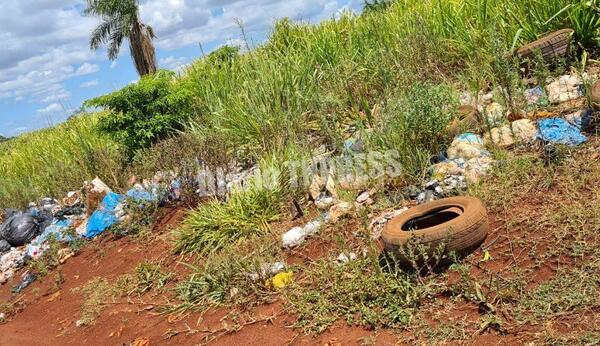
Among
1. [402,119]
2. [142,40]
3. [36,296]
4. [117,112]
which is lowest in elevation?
[36,296]

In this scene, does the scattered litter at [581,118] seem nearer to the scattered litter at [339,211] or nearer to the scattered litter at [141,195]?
the scattered litter at [339,211]

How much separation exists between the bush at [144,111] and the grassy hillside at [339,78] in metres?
0.02

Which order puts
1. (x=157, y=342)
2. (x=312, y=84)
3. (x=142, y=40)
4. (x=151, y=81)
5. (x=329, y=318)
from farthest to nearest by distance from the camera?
(x=142, y=40)
(x=151, y=81)
(x=312, y=84)
(x=157, y=342)
(x=329, y=318)

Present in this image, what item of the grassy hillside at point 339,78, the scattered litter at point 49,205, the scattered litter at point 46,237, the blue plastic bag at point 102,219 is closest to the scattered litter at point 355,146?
the grassy hillside at point 339,78

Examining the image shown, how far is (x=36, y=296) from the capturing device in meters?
5.60

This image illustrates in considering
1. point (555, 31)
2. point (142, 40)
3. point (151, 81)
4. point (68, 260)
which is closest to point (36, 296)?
point (68, 260)

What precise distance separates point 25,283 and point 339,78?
441 centimetres

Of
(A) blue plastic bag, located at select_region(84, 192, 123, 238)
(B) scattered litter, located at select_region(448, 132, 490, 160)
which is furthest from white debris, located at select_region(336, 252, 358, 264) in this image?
(A) blue plastic bag, located at select_region(84, 192, 123, 238)

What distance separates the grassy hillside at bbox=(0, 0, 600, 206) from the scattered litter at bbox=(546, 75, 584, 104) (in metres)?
0.48

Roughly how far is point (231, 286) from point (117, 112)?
453cm

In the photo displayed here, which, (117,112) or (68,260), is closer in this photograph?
(68,260)

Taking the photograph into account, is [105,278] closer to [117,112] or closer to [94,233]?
[94,233]

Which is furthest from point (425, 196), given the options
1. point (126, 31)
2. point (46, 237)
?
point (126, 31)

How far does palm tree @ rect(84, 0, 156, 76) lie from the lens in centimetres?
2312
